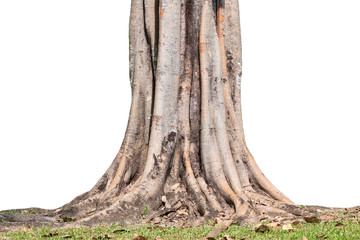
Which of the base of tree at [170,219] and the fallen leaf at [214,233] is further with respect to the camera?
the base of tree at [170,219]

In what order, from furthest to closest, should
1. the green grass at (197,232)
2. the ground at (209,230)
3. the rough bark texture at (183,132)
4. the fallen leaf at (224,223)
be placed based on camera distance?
the rough bark texture at (183,132)
the fallen leaf at (224,223)
the ground at (209,230)
the green grass at (197,232)

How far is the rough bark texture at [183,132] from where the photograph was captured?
10.8 m

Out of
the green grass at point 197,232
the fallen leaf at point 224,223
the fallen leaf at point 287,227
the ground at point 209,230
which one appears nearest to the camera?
the green grass at point 197,232

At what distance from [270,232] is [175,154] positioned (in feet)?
11.6

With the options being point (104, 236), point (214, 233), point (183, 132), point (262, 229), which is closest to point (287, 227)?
point (262, 229)

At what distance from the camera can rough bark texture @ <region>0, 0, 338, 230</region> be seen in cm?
1080

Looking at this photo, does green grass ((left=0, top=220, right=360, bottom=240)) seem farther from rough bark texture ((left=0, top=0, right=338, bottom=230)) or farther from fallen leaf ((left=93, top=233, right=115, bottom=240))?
rough bark texture ((left=0, top=0, right=338, bottom=230))

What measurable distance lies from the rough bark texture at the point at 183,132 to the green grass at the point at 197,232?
3.68ft

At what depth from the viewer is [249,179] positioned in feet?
40.4

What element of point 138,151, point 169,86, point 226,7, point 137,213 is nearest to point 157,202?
point 137,213

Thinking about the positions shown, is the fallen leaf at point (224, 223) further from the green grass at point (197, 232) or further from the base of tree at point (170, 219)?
the green grass at point (197, 232)

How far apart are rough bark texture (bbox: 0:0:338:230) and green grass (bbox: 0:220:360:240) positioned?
112 centimetres

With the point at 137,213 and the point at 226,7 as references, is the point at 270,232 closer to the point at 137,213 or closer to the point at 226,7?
the point at 137,213

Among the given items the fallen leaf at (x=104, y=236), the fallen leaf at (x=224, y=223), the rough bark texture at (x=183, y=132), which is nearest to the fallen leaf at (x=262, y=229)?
the fallen leaf at (x=224, y=223)
